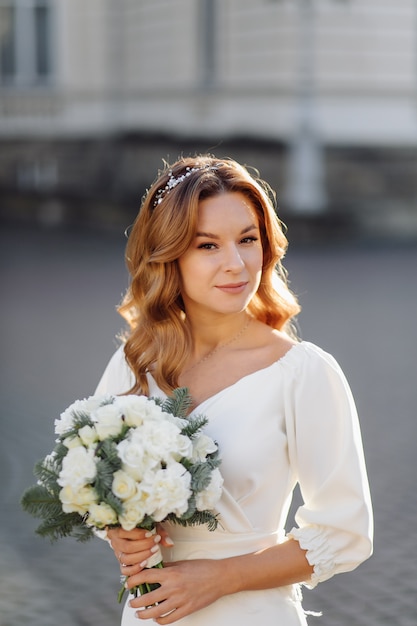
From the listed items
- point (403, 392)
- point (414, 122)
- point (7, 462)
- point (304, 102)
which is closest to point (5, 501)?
point (7, 462)

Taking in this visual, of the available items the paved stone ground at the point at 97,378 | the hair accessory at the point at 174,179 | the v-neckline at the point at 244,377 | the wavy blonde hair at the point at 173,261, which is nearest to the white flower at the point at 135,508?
the v-neckline at the point at 244,377

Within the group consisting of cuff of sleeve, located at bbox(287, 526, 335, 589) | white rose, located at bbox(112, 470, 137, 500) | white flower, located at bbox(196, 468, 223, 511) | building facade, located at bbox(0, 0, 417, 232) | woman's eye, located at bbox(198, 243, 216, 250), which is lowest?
cuff of sleeve, located at bbox(287, 526, 335, 589)

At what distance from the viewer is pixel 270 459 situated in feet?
8.30

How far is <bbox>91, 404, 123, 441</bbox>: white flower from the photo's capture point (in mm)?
2371

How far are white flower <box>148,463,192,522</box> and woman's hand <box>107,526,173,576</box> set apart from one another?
0.27ft

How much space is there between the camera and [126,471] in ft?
7.65

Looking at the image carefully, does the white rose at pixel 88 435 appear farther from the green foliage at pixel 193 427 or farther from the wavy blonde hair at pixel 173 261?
the wavy blonde hair at pixel 173 261

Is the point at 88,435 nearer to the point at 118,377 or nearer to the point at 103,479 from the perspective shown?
the point at 103,479

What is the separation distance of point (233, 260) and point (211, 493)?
546 millimetres

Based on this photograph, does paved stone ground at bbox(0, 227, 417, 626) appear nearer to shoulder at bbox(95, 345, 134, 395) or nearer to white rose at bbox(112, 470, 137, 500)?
shoulder at bbox(95, 345, 134, 395)

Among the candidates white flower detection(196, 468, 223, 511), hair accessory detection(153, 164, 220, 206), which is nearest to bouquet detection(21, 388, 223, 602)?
white flower detection(196, 468, 223, 511)

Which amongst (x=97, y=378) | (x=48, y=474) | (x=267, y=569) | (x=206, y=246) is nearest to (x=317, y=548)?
(x=267, y=569)

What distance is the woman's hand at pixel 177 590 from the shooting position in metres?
2.40

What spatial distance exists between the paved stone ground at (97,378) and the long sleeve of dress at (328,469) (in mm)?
2134
